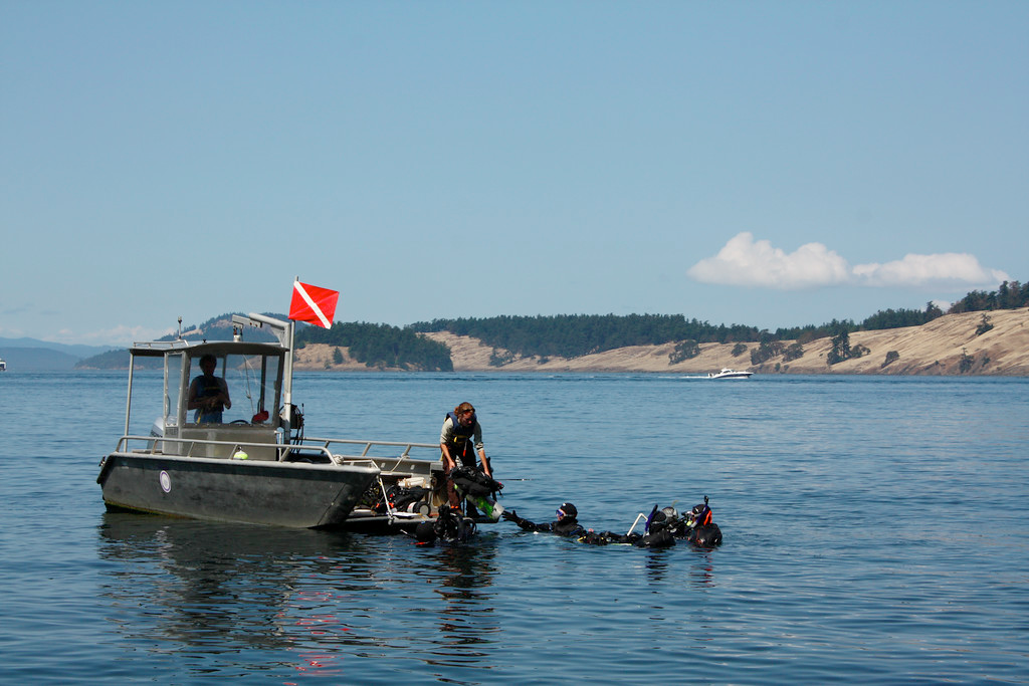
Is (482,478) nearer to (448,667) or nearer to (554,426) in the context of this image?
(448,667)

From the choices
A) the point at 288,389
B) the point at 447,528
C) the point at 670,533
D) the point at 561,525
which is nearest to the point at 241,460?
the point at 288,389

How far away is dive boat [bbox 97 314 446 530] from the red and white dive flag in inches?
16.9

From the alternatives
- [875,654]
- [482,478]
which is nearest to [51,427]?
[482,478]

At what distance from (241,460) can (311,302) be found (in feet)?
11.5

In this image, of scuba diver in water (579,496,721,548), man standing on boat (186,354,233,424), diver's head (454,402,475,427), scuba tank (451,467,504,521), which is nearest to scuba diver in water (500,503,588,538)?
scuba diver in water (579,496,721,548)

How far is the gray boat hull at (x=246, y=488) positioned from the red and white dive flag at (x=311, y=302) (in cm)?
330

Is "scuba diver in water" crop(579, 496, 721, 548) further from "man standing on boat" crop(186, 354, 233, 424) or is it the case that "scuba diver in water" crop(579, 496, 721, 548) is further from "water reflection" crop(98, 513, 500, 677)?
→ "man standing on boat" crop(186, 354, 233, 424)

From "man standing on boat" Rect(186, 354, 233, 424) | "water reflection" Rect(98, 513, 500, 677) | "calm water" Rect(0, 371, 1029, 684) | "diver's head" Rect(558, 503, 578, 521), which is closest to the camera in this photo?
"calm water" Rect(0, 371, 1029, 684)

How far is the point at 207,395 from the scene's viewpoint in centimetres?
1983

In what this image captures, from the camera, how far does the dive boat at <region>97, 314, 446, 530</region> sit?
1820 centimetres

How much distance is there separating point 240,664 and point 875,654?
271 inches

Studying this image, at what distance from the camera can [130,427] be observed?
2138cm

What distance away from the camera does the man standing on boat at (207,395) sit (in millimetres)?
19812

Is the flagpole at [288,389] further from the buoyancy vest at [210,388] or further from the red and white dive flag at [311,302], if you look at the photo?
the buoyancy vest at [210,388]
